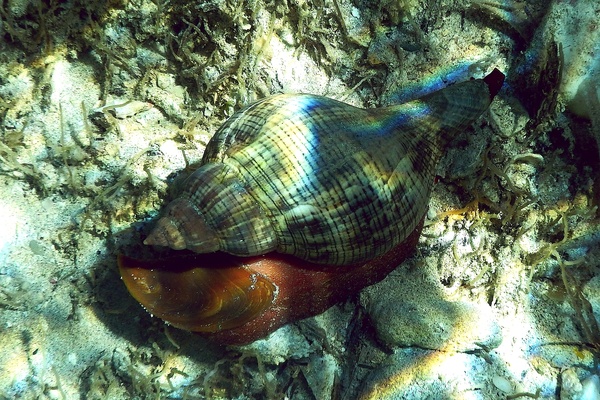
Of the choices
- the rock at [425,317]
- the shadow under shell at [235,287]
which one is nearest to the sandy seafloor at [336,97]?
the rock at [425,317]

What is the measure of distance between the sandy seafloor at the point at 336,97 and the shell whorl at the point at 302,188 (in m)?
0.55

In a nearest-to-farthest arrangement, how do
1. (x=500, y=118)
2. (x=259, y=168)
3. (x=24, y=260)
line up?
(x=259, y=168)
(x=24, y=260)
(x=500, y=118)

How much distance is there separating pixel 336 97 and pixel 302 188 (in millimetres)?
1004

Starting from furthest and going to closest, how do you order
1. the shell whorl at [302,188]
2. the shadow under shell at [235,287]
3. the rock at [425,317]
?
1. the rock at [425,317]
2. the shadow under shell at [235,287]
3. the shell whorl at [302,188]

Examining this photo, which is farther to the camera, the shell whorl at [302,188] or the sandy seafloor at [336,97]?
the sandy seafloor at [336,97]

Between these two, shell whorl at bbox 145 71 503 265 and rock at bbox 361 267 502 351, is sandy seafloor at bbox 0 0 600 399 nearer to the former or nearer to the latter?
rock at bbox 361 267 502 351

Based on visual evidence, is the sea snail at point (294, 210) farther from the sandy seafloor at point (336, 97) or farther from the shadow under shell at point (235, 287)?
the sandy seafloor at point (336, 97)

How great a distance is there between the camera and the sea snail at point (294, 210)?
210 centimetres

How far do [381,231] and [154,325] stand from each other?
1.57 m

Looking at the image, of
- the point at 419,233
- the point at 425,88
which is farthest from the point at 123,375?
the point at 425,88

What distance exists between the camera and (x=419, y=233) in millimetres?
2652

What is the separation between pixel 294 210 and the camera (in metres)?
2.12

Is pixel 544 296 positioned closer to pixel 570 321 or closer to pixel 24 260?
pixel 570 321

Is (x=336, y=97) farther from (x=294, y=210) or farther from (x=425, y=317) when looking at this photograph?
(x=425, y=317)
